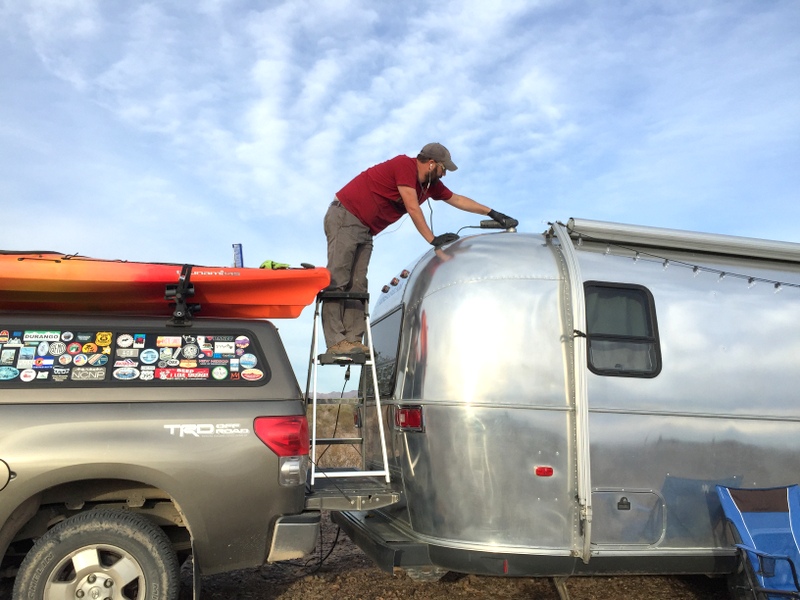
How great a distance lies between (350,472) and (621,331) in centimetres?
220

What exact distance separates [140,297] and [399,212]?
2.36 meters

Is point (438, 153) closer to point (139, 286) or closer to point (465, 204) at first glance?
point (465, 204)

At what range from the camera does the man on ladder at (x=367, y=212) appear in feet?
19.1

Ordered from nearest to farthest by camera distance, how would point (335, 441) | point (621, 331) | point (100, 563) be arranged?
point (100, 563) → point (621, 331) → point (335, 441)

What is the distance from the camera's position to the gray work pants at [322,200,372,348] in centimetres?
557

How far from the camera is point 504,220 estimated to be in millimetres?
6211

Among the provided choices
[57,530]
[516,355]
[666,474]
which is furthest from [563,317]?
[57,530]

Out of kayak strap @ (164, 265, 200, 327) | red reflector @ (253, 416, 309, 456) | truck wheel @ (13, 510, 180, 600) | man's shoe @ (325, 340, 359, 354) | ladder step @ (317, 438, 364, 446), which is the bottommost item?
truck wheel @ (13, 510, 180, 600)

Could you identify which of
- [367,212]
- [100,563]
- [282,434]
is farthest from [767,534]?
[100,563]

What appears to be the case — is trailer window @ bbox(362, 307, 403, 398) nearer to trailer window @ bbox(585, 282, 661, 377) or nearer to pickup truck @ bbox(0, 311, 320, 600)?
pickup truck @ bbox(0, 311, 320, 600)

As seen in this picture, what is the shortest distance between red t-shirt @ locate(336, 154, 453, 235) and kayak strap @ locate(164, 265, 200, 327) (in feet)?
6.05

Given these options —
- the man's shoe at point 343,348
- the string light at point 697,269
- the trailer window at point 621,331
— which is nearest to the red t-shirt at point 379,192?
the man's shoe at point 343,348

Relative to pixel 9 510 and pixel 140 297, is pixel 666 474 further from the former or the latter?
pixel 9 510

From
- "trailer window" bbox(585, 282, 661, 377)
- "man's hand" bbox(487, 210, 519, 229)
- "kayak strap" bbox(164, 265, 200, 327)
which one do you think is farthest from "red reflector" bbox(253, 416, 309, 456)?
"man's hand" bbox(487, 210, 519, 229)
